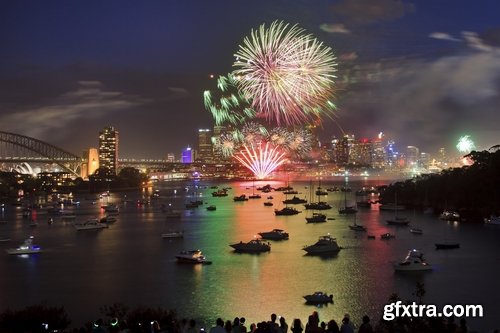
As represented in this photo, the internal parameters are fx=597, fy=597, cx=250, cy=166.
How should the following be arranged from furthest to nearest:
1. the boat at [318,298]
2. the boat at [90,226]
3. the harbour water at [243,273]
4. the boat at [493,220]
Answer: the boat at [90,226], the boat at [493,220], the harbour water at [243,273], the boat at [318,298]

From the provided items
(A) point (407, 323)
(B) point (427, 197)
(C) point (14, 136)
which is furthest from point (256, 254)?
(C) point (14, 136)

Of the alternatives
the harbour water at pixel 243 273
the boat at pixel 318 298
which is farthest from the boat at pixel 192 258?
the boat at pixel 318 298

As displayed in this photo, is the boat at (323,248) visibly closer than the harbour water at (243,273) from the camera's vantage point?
No

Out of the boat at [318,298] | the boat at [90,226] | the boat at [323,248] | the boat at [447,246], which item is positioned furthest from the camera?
the boat at [90,226]

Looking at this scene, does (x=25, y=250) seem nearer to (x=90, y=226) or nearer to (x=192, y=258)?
(x=192, y=258)

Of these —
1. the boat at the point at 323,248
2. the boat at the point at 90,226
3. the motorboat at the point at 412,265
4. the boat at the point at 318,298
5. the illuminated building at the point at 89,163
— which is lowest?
the boat at the point at 318,298

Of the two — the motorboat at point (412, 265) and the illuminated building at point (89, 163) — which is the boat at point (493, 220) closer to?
the motorboat at point (412, 265)
